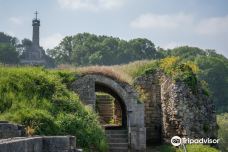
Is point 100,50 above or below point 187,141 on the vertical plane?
above

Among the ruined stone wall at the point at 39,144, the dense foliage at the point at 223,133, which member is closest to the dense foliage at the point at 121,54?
the dense foliage at the point at 223,133

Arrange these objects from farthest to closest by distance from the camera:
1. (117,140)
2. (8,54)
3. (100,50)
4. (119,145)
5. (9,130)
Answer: (100,50), (8,54), (117,140), (119,145), (9,130)

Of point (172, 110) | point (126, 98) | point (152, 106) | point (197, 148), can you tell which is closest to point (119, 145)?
point (126, 98)

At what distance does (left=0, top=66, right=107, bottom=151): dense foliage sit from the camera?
13.4m

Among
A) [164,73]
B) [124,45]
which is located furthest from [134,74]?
[124,45]

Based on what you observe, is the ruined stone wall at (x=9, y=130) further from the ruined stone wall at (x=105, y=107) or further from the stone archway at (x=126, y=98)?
the ruined stone wall at (x=105, y=107)

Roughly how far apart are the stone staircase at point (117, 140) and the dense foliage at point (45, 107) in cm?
214

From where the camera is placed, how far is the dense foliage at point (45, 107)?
43.8 ft

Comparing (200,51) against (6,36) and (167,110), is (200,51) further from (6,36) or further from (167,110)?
(167,110)

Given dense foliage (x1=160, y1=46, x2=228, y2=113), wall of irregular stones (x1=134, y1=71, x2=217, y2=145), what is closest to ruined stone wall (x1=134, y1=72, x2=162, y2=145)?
wall of irregular stones (x1=134, y1=71, x2=217, y2=145)

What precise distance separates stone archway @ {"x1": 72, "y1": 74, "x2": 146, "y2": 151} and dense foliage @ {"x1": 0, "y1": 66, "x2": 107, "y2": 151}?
935 millimetres

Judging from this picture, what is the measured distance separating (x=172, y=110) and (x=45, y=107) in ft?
20.7

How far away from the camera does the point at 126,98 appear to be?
18.4 meters

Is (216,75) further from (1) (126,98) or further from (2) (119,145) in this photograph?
(2) (119,145)
